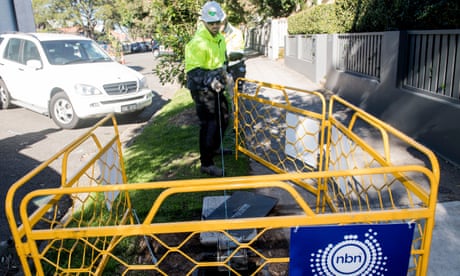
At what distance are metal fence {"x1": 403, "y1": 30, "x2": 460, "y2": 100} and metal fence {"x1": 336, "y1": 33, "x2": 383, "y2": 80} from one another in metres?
1.38

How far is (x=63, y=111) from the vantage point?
8.09 meters

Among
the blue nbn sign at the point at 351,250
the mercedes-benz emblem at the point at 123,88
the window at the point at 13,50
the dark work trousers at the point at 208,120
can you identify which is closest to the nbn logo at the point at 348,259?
the blue nbn sign at the point at 351,250

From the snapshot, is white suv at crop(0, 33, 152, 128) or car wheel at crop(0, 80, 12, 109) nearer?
white suv at crop(0, 33, 152, 128)

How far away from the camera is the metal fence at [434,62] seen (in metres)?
5.35

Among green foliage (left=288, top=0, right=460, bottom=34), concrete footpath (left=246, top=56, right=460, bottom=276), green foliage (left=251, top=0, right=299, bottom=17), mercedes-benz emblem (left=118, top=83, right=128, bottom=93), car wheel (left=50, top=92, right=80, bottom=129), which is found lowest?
concrete footpath (left=246, top=56, right=460, bottom=276)

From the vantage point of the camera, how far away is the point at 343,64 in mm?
10406

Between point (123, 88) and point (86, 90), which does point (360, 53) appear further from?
point (86, 90)

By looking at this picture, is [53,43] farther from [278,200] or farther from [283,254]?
[283,254]

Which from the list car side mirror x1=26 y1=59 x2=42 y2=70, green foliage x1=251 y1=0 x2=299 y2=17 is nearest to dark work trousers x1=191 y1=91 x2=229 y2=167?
car side mirror x1=26 y1=59 x2=42 y2=70

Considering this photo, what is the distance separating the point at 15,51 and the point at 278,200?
827 cm

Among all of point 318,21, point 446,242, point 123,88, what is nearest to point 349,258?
point 446,242

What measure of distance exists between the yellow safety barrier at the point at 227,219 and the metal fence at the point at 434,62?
1069 millimetres

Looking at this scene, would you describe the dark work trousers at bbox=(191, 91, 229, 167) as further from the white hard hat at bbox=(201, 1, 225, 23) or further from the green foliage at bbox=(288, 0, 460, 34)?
the green foliage at bbox=(288, 0, 460, 34)

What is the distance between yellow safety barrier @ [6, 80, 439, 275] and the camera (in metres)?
1.95
